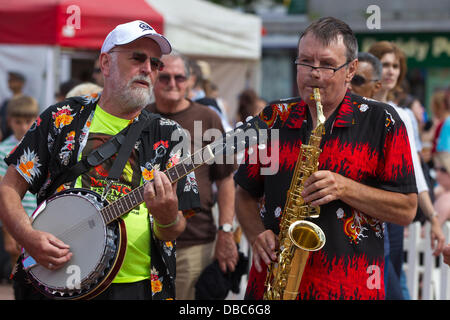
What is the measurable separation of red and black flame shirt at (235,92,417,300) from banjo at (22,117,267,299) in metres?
0.29

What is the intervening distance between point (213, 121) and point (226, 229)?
0.80m

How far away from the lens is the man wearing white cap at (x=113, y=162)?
310 cm

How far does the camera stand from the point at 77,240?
313cm

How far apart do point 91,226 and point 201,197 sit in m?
1.74

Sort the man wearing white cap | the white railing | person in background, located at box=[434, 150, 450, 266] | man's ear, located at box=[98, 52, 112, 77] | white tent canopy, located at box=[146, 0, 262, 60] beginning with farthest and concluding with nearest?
white tent canopy, located at box=[146, 0, 262, 60] < person in background, located at box=[434, 150, 450, 266] < the white railing < man's ear, located at box=[98, 52, 112, 77] < the man wearing white cap

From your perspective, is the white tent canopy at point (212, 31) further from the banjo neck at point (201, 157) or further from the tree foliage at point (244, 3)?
the tree foliage at point (244, 3)

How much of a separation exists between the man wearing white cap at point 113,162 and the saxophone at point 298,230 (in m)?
0.49

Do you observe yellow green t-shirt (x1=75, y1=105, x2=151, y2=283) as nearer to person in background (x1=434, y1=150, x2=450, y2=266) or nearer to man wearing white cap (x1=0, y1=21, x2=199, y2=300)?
man wearing white cap (x1=0, y1=21, x2=199, y2=300)

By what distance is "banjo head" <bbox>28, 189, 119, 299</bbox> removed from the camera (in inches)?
118

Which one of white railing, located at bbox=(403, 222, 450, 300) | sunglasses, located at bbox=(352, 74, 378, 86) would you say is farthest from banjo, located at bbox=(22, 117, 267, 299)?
white railing, located at bbox=(403, 222, 450, 300)

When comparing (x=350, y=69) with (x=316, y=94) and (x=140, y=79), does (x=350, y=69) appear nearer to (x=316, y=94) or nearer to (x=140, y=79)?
(x=316, y=94)

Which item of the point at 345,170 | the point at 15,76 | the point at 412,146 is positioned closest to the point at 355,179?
the point at 345,170
